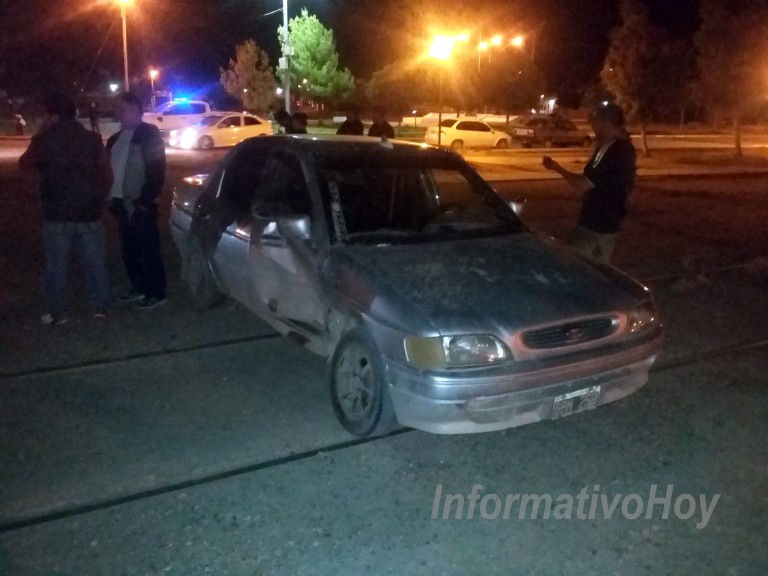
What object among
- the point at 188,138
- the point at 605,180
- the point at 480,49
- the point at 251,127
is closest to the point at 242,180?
the point at 605,180

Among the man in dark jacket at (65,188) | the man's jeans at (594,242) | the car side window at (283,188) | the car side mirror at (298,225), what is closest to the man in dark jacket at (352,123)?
the man in dark jacket at (65,188)

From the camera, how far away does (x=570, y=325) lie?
454 cm

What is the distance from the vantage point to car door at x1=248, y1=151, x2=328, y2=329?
530 cm

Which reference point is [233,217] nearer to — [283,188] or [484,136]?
[283,188]

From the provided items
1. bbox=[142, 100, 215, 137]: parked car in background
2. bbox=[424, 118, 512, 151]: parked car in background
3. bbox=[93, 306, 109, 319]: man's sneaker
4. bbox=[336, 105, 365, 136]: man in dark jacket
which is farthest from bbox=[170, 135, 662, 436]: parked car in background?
bbox=[142, 100, 215, 137]: parked car in background

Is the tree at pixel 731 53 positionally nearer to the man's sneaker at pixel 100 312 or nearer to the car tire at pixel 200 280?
the car tire at pixel 200 280

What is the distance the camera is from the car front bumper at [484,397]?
4.28 meters

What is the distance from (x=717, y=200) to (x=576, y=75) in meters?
54.4

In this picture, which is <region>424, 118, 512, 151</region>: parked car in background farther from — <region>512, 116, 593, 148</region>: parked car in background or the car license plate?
the car license plate

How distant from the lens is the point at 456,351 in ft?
14.1

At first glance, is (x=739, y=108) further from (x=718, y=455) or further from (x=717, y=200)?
(x=718, y=455)

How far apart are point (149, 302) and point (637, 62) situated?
25.7 m

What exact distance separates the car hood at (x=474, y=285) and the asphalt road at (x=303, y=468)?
2.72 ft

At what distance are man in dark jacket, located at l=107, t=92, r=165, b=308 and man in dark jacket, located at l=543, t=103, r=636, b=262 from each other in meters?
3.21
